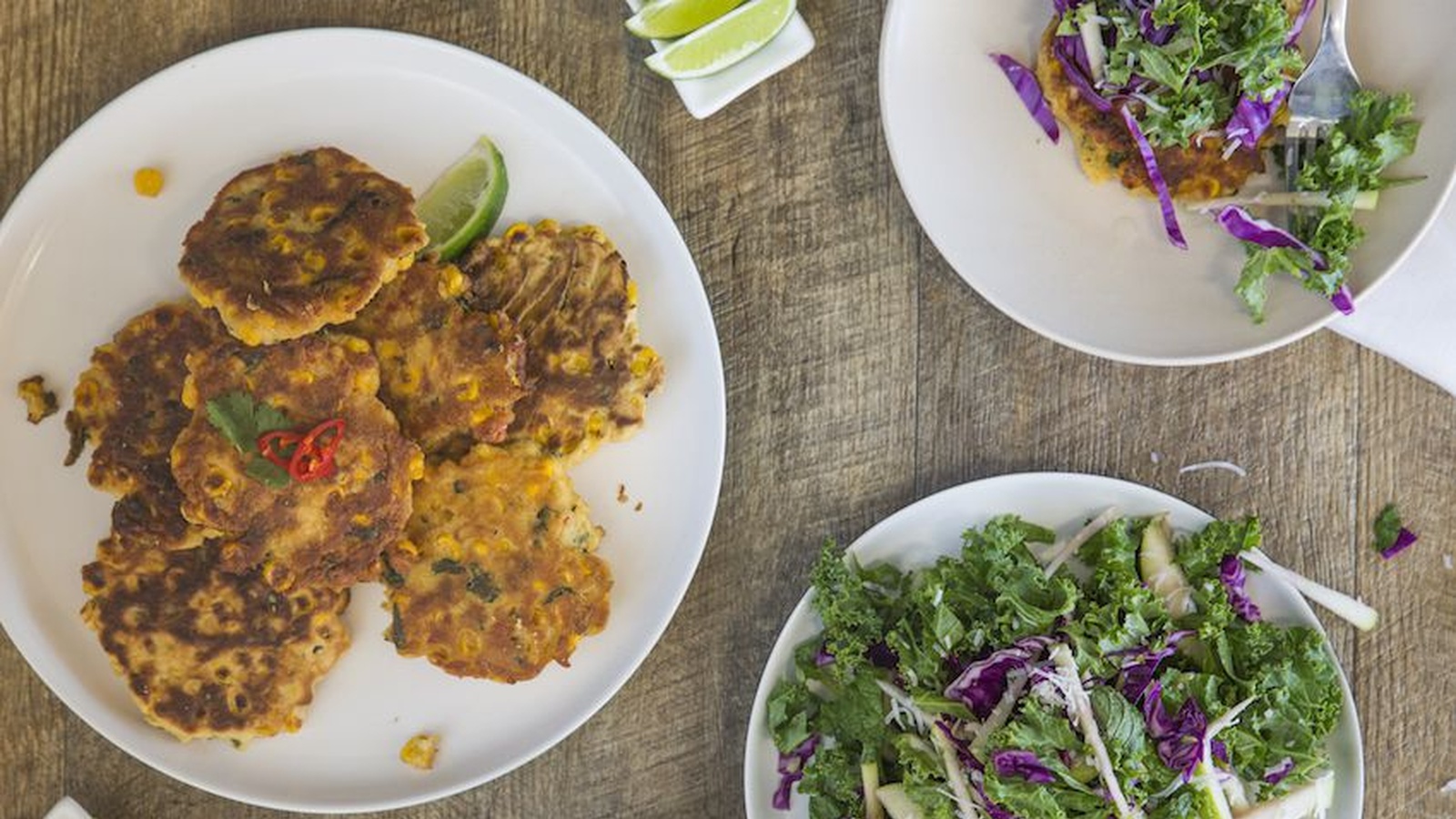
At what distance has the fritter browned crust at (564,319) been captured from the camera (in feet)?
9.66

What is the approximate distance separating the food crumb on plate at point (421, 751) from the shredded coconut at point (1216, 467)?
1.94 metres

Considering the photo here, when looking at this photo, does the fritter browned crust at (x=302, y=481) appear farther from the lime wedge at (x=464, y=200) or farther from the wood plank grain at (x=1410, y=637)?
the wood plank grain at (x=1410, y=637)

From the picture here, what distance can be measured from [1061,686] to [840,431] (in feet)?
2.62

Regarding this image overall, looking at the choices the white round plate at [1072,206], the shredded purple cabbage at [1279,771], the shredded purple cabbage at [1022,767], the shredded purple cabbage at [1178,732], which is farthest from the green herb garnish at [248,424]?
the shredded purple cabbage at [1279,771]

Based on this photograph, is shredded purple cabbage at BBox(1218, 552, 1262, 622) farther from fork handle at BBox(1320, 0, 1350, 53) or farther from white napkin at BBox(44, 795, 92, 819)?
white napkin at BBox(44, 795, 92, 819)

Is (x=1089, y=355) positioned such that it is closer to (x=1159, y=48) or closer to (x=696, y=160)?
(x=1159, y=48)

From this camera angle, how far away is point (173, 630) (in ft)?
9.73

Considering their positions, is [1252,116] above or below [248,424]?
above

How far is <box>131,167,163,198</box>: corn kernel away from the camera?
9.62 feet

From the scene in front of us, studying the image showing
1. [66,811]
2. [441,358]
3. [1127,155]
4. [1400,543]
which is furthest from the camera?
[1400,543]

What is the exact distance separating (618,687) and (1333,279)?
1.89 m

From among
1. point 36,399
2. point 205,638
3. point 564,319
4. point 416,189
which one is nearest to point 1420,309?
point 564,319

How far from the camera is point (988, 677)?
290cm

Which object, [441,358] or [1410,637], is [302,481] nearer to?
[441,358]
